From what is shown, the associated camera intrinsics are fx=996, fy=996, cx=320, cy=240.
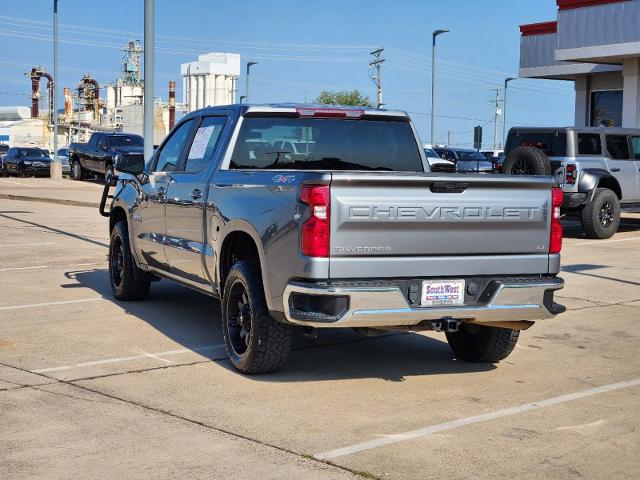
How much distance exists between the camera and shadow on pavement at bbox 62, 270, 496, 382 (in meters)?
7.33

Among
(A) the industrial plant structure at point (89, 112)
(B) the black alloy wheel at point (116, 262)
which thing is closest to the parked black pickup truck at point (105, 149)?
(B) the black alloy wheel at point (116, 262)

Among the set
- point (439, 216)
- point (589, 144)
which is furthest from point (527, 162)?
point (439, 216)

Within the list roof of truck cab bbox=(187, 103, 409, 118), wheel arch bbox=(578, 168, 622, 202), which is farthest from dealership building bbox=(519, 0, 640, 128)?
roof of truck cab bbox=(187, 103, 409, 118)

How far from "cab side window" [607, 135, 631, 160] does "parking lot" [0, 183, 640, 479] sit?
9211 mm

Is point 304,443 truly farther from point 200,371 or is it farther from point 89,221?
point 89,221

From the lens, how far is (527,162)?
56.8 ft

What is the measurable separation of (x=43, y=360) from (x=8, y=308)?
2545mm

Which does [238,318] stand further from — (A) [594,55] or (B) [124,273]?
(A) [594,55]

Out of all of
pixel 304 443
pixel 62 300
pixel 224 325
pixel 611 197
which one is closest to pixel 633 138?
pixel 611 197

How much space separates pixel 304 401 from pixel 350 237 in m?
1.11

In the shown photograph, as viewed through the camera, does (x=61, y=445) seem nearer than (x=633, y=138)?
Yes

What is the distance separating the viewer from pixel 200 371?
7.25 metres

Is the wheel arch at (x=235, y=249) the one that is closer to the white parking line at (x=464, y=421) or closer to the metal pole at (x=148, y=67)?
the white parking line at (x=464, y=421)

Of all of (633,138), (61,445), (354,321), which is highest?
(633,138)
